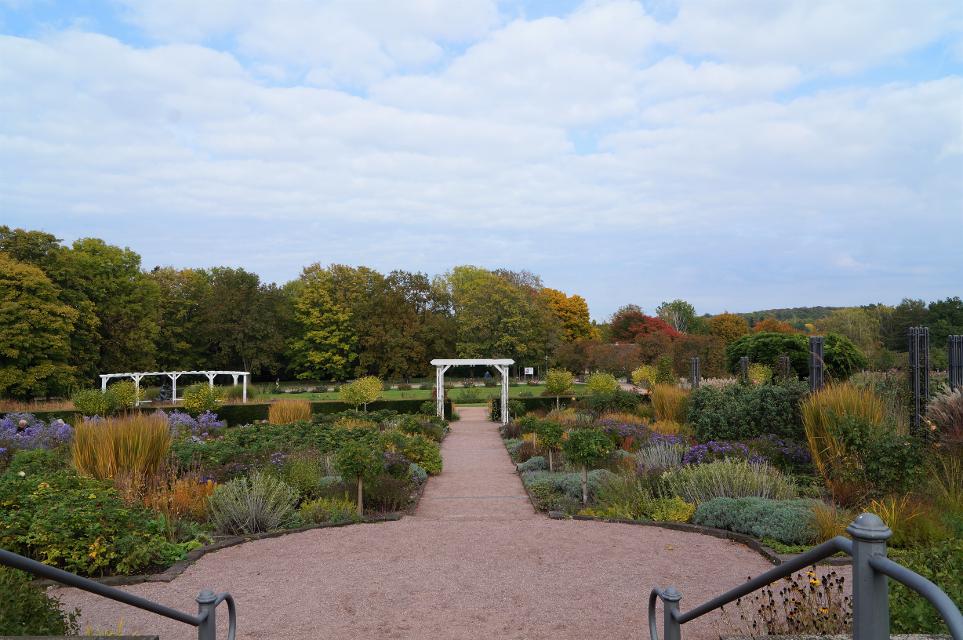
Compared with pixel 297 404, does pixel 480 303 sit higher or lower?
higher

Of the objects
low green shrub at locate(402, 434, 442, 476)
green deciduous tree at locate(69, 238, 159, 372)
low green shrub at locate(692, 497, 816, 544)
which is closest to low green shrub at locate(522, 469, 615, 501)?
low green shrub at locate(692, 497, 816, 544)

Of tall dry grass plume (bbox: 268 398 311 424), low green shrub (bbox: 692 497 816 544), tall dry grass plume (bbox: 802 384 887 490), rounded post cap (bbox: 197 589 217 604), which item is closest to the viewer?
rounded post cap (bbox: 197 589 217 604)

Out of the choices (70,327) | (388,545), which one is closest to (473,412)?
(70,327)

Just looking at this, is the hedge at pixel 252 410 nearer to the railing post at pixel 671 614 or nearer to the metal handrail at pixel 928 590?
the railing post at pixel 671 614

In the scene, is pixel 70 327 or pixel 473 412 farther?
pixel 70 327

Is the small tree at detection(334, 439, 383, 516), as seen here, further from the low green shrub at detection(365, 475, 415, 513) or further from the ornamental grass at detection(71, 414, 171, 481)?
the ornamental grass at detection(71, 414, 171, 481)

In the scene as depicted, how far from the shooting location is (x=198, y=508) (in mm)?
7383

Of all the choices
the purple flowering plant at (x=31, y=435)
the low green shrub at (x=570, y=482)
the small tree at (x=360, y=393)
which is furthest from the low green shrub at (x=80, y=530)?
the small tree at (x=360, y=393)

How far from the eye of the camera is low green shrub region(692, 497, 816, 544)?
6.26 meters

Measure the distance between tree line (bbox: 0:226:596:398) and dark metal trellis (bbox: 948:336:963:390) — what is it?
102ft

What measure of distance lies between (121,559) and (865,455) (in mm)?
7580

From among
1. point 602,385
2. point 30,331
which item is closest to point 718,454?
point 602,385

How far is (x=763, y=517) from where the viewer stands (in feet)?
21.8

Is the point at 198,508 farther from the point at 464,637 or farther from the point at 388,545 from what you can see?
the point at 464,637
